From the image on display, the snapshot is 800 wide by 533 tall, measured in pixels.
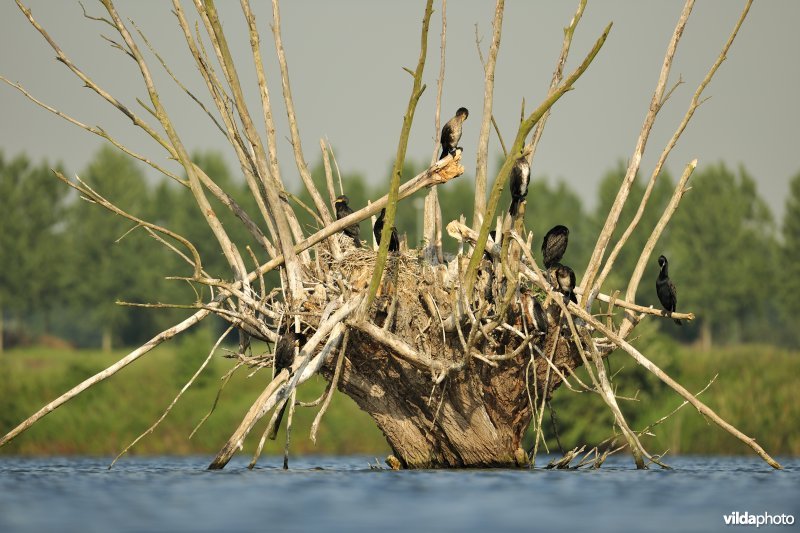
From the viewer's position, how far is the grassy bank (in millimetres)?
30391

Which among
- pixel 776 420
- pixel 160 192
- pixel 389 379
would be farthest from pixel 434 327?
pixel 160 192

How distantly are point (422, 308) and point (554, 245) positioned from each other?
2056 mm

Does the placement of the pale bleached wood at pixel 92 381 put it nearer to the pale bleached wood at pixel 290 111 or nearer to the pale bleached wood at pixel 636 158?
the pale bleached wood at pixel 290 111

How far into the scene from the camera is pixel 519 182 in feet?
52.6

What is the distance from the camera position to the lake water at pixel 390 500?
461 inches

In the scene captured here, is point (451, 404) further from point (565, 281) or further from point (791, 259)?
point (791, 259)

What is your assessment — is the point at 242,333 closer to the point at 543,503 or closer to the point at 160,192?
the point at 543,503

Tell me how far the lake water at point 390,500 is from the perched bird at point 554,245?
2.97 metres

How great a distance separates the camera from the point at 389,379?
56.0 feet

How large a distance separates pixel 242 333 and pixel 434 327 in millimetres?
3172

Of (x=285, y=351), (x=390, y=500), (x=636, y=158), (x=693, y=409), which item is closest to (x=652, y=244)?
(x=636, y=158)

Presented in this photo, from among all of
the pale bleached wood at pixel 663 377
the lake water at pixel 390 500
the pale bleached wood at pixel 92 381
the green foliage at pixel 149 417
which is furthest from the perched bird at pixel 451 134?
the green foliage at pixel 149 417

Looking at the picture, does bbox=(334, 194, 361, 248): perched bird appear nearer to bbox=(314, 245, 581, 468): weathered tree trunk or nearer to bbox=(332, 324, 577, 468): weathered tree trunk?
bbox=(314, 245, 581, 468): weathered tree trunk

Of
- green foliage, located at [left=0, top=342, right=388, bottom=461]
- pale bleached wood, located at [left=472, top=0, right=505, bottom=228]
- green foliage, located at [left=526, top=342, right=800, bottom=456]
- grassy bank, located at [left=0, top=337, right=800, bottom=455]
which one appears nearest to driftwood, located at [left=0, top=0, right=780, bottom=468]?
pale bleached wood, located at [left=472, top=0, right=505, bottom=228]
